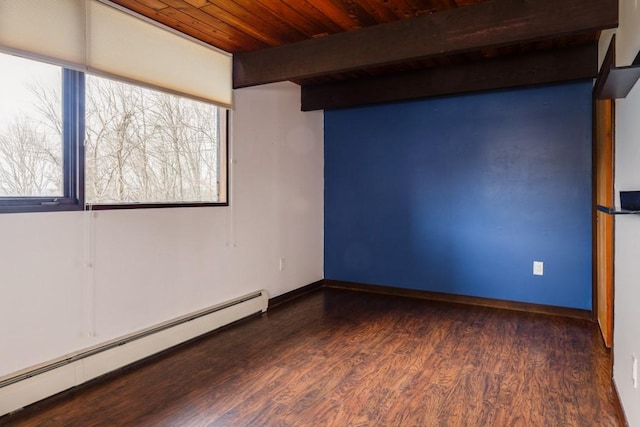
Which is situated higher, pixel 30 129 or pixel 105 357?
pixel 30 129

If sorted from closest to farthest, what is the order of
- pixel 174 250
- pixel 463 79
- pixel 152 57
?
pixel 152 57 → pixel 174 250 → pixel 463 79

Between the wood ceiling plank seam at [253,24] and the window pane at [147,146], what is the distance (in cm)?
69

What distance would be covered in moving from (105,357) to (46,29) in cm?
184

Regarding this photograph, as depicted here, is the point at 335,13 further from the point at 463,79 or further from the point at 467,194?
the point at 467,194

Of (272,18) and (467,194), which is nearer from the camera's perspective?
(272,18)

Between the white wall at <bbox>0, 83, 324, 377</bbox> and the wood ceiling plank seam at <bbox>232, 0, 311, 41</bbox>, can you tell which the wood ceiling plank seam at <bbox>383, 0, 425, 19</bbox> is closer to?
the wood ceiling plank seam at <bbox>232, 0, 311, 41</bbox>

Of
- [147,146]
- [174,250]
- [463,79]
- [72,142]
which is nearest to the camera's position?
[72,142]

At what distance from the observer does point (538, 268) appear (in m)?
3.70

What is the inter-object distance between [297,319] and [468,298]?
5.78ft

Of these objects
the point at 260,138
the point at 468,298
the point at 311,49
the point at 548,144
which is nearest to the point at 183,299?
the point at 260,138

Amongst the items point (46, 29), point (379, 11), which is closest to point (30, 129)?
point (46, 29)

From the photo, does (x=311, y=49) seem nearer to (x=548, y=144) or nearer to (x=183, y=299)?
(x=183, y=299)

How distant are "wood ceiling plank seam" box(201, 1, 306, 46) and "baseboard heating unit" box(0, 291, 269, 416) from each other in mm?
2104

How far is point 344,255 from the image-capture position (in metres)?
4.73
